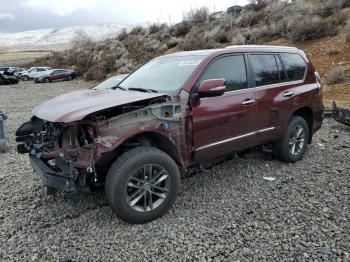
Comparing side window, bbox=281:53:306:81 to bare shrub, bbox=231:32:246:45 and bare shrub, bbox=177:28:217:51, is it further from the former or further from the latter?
bare shrub, bbox=177:28:217:51

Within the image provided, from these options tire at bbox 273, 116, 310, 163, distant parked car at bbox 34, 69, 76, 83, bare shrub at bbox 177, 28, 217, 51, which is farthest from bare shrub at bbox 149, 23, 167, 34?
tire at bbox 273, 116, 310, 163

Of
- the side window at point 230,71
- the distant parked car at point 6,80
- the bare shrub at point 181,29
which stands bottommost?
the distant parked car at point 6,80

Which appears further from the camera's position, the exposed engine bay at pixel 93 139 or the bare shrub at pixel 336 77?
the bare shrub at pixel 336 77

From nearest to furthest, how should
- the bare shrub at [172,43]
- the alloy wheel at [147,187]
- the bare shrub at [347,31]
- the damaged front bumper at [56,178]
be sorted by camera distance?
the damaged front bumper at [56,178] < the alloy wheel at [147,187] < the bare shrub at [347,31] < the bare shrub at [172,43]

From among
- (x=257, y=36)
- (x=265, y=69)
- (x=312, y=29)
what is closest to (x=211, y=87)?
(x=265, y=69)

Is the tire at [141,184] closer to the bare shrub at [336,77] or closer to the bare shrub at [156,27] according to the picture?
the bare shrub at [336,77]

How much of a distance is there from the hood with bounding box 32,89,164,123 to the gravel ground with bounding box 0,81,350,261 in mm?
1249

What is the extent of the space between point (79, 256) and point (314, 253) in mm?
2228

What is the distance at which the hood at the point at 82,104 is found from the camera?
366 centimetres

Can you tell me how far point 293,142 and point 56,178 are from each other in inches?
152

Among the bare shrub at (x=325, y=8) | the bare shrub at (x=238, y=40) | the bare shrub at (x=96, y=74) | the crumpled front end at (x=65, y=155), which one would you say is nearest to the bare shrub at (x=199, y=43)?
the bare shrub at (x=238, y=40)

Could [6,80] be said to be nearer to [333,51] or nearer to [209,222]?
[333,51]

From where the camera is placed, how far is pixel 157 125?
13.4 feet

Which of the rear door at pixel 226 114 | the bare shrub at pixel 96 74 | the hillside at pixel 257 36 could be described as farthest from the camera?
the bare shrub at pixel 96 74
